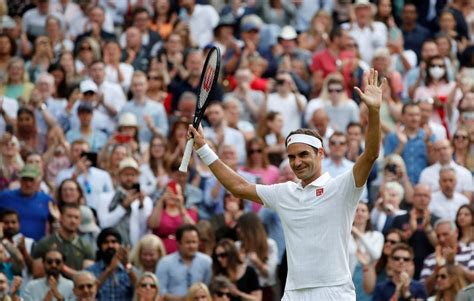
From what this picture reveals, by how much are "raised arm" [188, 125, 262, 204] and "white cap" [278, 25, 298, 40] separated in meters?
10.8

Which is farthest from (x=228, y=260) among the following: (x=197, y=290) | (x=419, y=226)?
Answer: (x=419, y=226)

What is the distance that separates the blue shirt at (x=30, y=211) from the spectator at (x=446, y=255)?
415 centimetres

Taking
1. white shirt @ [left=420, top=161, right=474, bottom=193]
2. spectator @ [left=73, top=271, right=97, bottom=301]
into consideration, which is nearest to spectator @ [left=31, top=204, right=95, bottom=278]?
spectator @ [left=73, top=271, right=97, bottom=301]

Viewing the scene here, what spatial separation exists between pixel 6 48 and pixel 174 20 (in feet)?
9.60

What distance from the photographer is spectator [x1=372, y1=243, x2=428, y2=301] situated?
15406 millimetres

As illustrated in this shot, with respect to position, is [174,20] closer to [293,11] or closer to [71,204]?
[293,11]

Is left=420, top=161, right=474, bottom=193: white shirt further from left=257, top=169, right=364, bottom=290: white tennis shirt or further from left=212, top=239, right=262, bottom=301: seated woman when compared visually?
left=257, top=169, right=364, bottom=290: white tennis shirt

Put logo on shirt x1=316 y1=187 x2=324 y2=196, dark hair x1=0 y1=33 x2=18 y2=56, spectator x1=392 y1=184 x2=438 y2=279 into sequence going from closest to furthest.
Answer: logo on shirt x1=316 y1=187 x2=324 y2=196 < spectator x1=392 y1=184 x2=438 y2=279 < dark hair x1=0 y1=33 x2=18 y2=56


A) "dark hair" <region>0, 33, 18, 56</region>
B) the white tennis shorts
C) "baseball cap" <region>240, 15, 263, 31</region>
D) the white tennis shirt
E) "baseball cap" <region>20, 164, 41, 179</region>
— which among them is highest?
the white tennis shirt

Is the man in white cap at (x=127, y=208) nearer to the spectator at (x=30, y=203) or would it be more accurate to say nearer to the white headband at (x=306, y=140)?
the spectator at (x=30, y=203)

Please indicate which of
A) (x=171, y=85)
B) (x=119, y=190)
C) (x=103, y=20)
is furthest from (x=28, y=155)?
(x=103, y=20)

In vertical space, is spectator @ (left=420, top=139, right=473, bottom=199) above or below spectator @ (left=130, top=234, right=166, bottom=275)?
below

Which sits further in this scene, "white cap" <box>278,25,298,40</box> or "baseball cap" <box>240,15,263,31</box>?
"baseball cap" <box>240,15,263,31</box>

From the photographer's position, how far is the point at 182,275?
16.1 metres
